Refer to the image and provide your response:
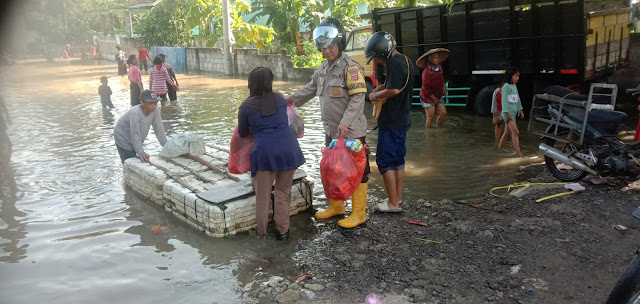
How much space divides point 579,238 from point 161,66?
995cm

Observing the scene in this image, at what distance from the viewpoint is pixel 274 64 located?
2180cm

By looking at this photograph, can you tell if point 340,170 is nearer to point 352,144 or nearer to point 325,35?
point 352,144

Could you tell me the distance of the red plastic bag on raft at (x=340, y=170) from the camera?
15.7 ft

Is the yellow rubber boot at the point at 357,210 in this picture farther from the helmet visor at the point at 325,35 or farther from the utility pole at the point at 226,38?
the utility pole at the point at 226,38

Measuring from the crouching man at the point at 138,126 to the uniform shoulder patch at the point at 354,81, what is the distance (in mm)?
2695

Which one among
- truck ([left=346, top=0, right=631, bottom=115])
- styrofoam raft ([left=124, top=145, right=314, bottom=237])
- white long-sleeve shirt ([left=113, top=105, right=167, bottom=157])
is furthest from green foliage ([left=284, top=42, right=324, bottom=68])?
styrofoam raft ([left=124, top=145, right=314, bottom=237])

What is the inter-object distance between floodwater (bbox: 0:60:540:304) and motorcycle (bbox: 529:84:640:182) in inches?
29.0

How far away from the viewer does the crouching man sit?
248 inches

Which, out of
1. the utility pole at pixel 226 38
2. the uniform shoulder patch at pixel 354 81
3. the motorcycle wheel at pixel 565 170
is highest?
the utility pole at pixel 226 38

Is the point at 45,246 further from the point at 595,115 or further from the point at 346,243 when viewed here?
the point at 595,115

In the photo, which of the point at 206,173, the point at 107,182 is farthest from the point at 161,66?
the point at 206,173

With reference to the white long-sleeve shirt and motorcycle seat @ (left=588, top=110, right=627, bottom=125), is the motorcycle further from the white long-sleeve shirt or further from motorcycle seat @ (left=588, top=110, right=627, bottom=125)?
the white long-sleeve shirt

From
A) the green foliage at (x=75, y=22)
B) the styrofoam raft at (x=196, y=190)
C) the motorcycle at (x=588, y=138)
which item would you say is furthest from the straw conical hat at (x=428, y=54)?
the green foliage at (x=75, y=22)

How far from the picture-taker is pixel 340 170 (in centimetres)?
479
